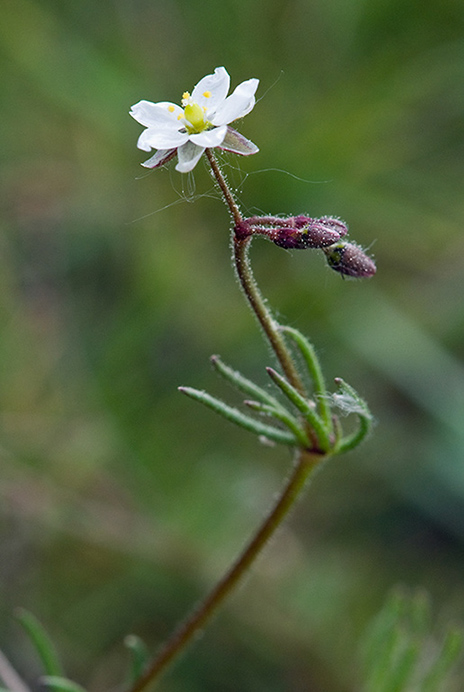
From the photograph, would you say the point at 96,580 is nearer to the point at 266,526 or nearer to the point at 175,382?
the point at 175,382

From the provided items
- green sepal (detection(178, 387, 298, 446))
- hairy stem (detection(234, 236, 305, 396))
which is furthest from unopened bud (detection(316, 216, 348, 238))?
green sepal (detection(178, 387, 298, 446))

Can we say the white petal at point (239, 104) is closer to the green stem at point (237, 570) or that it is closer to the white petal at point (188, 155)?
the white petal at point (188, 155)

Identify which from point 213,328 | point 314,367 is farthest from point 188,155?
point 213,328

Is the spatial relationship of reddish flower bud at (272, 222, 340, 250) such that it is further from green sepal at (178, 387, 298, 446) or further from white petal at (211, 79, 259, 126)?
green sepal at (178, 387, 298, 446)

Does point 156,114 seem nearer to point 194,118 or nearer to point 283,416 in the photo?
point 194,118

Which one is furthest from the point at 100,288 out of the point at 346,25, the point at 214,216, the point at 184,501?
the point at 346,25

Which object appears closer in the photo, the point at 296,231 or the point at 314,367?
the point at 296,231
